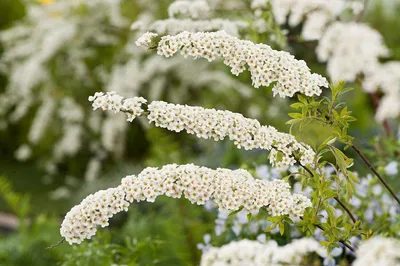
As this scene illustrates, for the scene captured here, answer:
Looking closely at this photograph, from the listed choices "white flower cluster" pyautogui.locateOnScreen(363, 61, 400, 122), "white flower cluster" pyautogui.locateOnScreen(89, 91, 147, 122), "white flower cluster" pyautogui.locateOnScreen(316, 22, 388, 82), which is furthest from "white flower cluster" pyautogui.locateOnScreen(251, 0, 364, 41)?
"white flower cluster" pyautogui.locateOnScreen(89, 91, 147, 122)

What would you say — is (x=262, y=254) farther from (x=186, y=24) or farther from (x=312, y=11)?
(x=312, y=11)

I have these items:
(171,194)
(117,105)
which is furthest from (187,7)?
(171,194)

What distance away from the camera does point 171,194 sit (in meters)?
1.41

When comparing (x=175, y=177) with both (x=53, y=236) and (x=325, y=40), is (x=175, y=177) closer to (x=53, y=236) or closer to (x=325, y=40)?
(x=325, y=40)

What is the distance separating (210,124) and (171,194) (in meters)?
0.19

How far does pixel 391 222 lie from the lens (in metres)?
2.23

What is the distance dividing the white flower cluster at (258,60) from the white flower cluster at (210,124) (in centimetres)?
11

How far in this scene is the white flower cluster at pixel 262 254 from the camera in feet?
3.80

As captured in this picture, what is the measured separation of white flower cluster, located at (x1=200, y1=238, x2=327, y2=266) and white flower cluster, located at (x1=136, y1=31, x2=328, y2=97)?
447mm

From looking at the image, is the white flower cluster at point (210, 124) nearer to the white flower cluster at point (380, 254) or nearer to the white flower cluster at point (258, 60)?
the white flower cluster at point (258, 60)

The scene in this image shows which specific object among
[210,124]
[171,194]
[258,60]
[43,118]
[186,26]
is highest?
[258,60]

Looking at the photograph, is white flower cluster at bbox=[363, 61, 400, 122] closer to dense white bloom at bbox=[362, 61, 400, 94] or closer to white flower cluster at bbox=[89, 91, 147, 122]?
dense white bloom at bbox=[362, 61, 400, 94]

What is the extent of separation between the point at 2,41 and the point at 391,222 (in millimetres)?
4756

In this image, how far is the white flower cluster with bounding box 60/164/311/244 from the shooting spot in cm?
141
